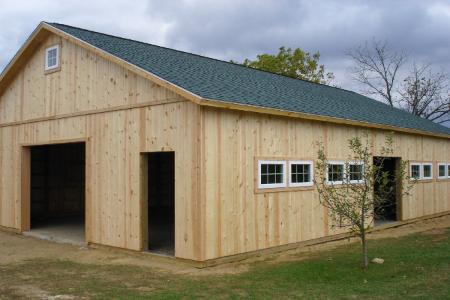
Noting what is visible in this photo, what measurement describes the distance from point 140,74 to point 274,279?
502 centimetres

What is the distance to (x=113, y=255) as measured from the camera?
11477mm

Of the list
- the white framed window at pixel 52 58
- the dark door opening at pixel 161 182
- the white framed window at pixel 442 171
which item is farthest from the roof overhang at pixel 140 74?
the dark door opening at pixel 161 182

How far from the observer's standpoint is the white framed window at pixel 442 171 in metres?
19.5

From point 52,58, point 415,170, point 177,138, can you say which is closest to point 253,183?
point 177,138

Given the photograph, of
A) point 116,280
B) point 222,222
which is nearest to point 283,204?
point 222,222

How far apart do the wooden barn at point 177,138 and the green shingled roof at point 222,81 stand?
71 millimetres

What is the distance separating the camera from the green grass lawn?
25.1 feet

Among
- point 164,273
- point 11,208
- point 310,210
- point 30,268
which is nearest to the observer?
point 164,273

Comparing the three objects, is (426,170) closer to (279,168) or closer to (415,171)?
(415,171)

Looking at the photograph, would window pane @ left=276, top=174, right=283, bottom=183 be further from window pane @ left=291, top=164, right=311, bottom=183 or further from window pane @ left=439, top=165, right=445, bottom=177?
window pane @ left=439, top=165, right=445, bottom=177

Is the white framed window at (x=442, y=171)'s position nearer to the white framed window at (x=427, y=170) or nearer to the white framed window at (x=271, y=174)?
the white framed window at (x=427, y=170)

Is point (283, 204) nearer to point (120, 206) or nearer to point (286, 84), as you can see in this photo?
point (120, 206)

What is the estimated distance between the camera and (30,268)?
1016 centimetres

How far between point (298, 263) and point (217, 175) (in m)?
2.34
